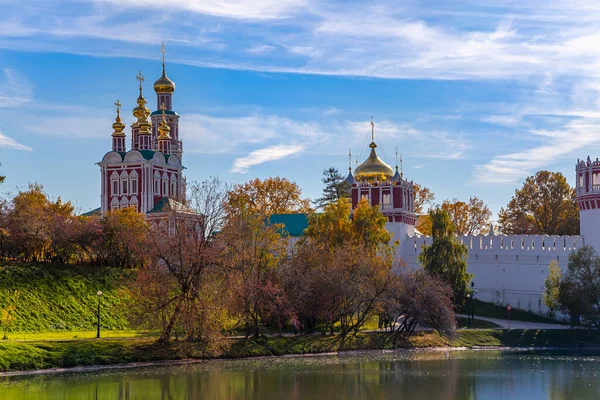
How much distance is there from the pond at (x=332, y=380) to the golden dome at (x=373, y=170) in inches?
902

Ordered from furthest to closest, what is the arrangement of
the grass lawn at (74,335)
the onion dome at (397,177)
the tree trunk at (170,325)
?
the onion dome at (397,177) < the grass lawn at (74,335) < the tree trunk at (170,325)

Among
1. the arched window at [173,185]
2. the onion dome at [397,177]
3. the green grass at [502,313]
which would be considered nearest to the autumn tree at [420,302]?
the green grass at [502,313]

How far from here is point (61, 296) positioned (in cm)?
4175

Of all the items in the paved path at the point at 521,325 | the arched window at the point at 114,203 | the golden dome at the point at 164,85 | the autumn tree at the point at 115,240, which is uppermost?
the golden dome at the point at 164,85

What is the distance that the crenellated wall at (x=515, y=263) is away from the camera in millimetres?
51812

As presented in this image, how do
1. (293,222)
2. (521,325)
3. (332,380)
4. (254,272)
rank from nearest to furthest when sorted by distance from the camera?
(332,380)
(254,272)
(521,325)
(293,222)

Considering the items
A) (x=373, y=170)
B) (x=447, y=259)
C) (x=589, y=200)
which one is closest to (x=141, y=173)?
(x=373, y=170)

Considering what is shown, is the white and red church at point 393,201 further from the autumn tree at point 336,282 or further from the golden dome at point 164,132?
the autumn tree at point 336,282

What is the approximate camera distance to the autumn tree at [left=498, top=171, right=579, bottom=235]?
66.2 meters

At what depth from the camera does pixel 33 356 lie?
3231 cm

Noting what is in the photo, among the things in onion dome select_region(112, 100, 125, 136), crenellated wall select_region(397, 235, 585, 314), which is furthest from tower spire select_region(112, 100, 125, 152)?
crenellated wall select_region(397, 235, 585, 314)

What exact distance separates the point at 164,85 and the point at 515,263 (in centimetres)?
3220

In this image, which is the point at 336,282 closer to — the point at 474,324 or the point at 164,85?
the point at 474,324

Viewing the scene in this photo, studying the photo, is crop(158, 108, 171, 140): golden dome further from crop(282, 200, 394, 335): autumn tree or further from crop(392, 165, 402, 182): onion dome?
crop(282, 200, 394, 335): autumn tree
